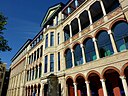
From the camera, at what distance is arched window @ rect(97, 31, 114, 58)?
1393 cm

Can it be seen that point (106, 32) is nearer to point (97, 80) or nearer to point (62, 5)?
point (97, 80)

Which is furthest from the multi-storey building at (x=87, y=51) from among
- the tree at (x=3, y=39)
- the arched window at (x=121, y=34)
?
the tree at (x=3, y=39)

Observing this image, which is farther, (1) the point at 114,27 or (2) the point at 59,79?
(2) the point at 59,79

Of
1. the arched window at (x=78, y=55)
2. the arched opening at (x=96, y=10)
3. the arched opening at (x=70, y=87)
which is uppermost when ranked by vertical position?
the arched opening at (x=96, y=10)

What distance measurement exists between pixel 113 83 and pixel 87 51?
527 cm

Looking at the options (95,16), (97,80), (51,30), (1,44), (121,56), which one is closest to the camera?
(121,56)

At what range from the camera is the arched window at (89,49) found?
15794 millimetres

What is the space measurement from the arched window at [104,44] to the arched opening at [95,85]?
2832mm

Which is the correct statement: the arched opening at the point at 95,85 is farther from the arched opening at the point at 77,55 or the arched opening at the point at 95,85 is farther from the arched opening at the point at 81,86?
the arched opening at the point at 77,55

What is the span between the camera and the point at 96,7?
55.9 feet

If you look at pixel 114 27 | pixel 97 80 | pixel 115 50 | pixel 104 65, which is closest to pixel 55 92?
pixel 97 80

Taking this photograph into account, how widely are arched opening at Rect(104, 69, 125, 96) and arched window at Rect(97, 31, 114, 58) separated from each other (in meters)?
2.18

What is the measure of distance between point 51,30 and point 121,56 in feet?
49.9

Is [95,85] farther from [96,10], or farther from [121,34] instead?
[96,10]
